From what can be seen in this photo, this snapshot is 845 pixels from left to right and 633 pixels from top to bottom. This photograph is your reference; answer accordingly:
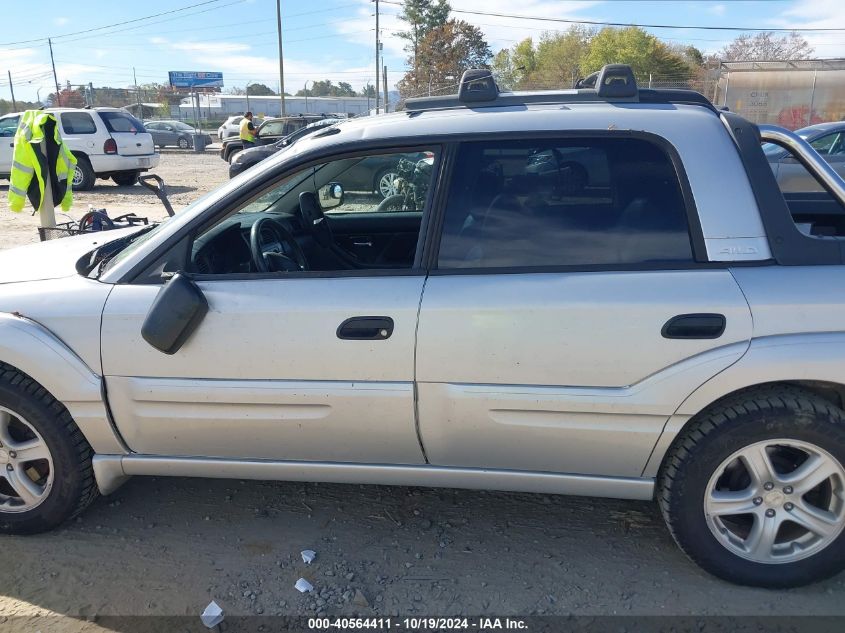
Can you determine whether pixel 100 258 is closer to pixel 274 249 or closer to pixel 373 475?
pixel 274 249

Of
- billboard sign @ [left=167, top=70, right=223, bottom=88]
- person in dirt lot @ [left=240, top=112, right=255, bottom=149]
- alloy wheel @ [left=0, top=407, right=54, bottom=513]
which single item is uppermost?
billboard sign @ [left=167, top=70, right=223, bottom=88]

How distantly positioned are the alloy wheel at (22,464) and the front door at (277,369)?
16.7 inches

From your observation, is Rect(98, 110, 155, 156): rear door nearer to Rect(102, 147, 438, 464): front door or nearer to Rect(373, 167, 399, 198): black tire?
Rect(373, 167, 399, 198): black tire

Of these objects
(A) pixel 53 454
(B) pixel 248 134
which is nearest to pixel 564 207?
(A) pixel 53 454

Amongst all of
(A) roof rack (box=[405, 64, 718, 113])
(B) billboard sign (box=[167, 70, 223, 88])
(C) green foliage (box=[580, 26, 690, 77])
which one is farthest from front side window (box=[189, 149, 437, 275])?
(B) billboard sign (box=[167, 70, 223, 88])

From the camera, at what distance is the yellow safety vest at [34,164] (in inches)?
281

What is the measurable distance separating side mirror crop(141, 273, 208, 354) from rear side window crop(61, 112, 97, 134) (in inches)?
579

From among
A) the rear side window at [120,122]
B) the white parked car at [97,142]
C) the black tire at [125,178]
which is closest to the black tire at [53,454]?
the white parked car at [97,142]


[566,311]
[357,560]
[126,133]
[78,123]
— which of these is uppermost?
[78,123]

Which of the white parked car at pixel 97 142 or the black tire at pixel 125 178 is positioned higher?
the white parked car at pixel 97 142

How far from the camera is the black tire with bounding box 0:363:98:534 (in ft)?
8.95

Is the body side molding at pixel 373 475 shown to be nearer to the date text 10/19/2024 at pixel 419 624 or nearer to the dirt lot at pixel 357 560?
the dirt lot at pixel 357 560

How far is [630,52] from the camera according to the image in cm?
4641

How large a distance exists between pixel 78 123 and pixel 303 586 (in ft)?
51.0
